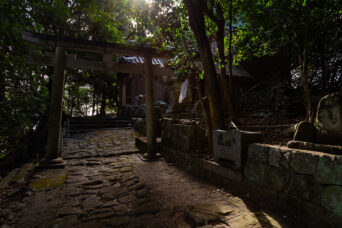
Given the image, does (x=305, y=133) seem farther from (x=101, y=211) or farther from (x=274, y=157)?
(x=101, y=211)

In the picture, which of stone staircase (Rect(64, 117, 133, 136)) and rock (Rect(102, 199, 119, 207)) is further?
stone staircase (Rect(64, 117, 133, 136))

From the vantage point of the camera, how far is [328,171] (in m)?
2.03

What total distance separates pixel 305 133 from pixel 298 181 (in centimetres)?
94

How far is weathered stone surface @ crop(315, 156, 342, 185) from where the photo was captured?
195cm

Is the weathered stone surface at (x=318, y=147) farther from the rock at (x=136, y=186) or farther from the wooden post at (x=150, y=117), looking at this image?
the wooden post at (x=150, y=117)

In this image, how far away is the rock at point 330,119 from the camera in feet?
8.82

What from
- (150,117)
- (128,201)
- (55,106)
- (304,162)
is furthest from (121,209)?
(55,106)

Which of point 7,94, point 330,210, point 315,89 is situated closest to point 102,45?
point 7,94

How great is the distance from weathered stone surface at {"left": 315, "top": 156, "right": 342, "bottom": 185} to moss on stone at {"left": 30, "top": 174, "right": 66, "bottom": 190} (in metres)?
4.96

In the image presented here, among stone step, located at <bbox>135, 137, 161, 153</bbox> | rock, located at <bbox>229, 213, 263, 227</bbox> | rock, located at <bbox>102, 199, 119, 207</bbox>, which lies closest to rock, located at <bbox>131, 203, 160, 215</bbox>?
rock, located at <bbox>102, 199, 119, 207</bbox>

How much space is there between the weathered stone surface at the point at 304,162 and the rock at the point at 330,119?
93 centimetres

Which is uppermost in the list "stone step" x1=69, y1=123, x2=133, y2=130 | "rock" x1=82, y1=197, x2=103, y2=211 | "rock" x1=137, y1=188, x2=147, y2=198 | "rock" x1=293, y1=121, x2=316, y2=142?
"rock" x1=293, y1=121, x2=316, y2=142

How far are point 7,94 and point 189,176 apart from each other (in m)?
4.91

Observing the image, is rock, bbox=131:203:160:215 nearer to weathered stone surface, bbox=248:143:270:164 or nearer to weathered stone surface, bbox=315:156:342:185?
weathered stone surface, bbox=248:143:270:164
